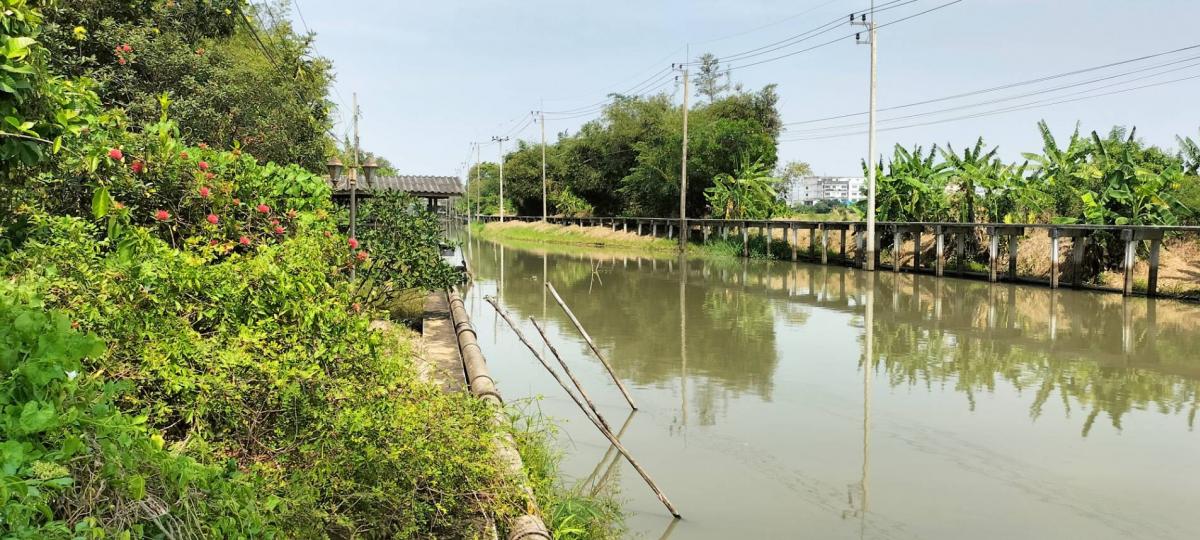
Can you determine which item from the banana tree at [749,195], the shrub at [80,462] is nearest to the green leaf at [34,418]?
the shrub at [80,462]

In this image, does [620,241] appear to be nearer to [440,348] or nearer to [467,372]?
[440,348]

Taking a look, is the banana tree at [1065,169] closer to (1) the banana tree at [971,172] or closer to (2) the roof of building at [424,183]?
(1) the banana tree at [971,172]

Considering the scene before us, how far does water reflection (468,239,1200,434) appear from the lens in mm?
10305

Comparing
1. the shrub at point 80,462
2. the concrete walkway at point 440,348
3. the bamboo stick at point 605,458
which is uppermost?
the shrub at point 80,462

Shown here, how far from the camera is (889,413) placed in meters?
9.23

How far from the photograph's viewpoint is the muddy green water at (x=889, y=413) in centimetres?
639

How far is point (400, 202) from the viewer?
44.2ft

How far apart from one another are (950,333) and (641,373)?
6.31m

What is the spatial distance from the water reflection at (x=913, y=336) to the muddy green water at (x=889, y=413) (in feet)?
0.19

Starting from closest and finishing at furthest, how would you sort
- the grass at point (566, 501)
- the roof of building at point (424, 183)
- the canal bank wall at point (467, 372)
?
the canal bank wall at point (467, 372)
the grass at point (566, 501)
the roof of building at point (424, 183)

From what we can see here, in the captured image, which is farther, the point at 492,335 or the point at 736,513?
the point at 492,335

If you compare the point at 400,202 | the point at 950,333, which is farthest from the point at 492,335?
the point at 950,333

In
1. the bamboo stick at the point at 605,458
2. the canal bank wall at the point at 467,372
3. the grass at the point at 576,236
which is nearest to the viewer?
the canal bank wall at the point at 467,372

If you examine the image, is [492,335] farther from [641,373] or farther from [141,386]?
[141,386]
